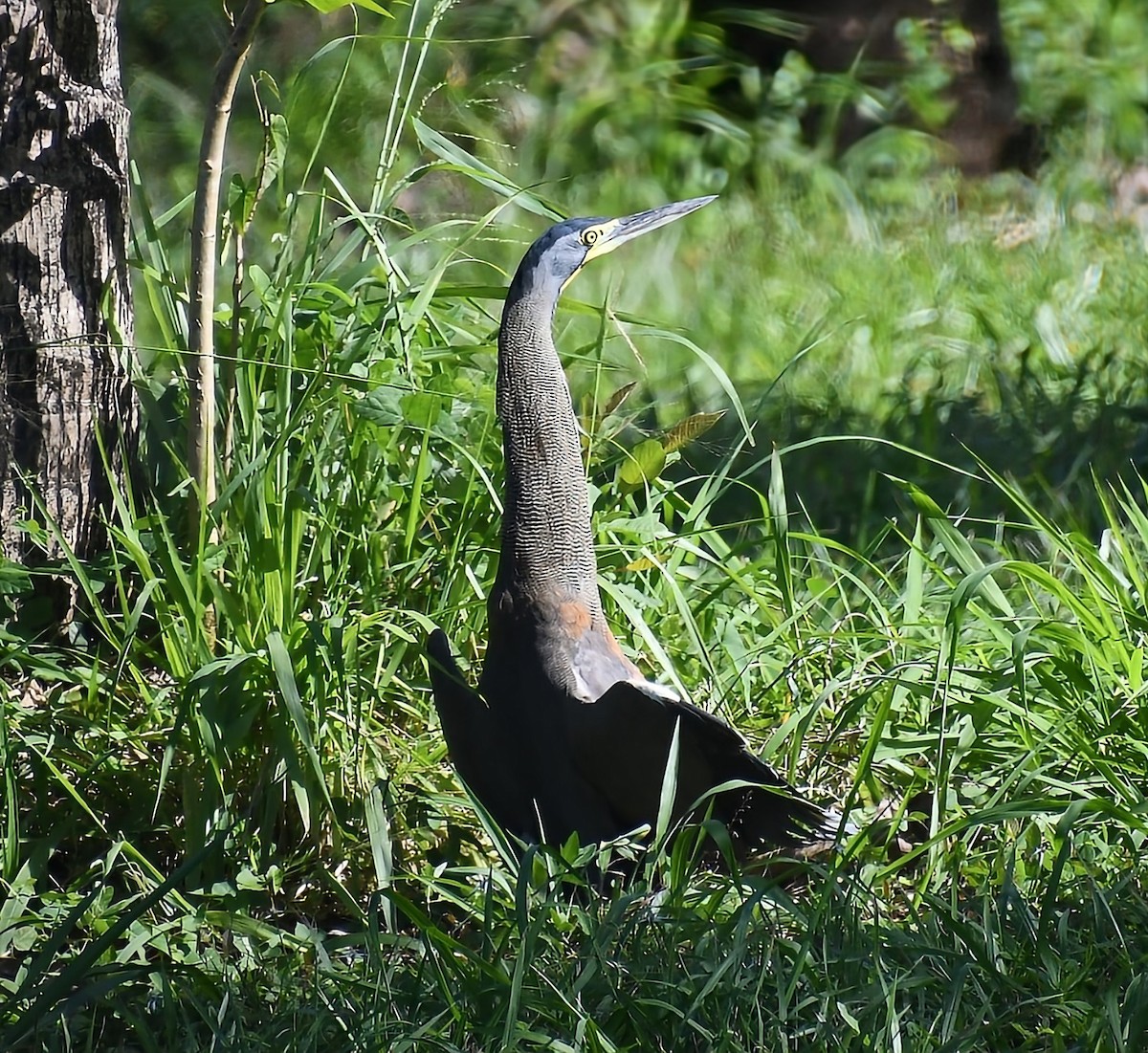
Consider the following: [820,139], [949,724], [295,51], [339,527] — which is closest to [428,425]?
[339,527]

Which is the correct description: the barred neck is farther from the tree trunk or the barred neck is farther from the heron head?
the tree trunk

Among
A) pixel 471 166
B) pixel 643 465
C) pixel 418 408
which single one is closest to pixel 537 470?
pixel 418 408

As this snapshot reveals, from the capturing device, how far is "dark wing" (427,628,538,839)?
270 cm

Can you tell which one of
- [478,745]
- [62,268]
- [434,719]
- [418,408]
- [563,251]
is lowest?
[434,719]

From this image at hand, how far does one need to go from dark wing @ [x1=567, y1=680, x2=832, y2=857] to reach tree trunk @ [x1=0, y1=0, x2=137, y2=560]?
1117 mm

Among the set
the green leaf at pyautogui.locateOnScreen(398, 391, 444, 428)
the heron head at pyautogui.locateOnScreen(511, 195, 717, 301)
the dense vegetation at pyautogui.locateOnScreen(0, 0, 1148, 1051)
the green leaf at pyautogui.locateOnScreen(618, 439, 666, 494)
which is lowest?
the dense vegetation at pyautogui.locateOnScreen(0, 0, 1148, 1051)

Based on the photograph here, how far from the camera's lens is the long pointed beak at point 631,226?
287 centimetres

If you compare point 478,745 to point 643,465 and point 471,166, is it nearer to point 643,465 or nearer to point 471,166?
point 643,465

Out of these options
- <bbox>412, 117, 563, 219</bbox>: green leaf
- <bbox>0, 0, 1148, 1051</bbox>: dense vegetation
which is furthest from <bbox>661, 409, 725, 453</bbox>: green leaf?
<bbox>412, 117, 563, 219</bbox>: green leaf

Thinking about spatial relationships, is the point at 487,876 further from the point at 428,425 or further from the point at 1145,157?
the point at 1145,157

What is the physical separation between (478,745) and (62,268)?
126 cm

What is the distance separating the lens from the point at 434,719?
10.3 feet

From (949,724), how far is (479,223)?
135cm

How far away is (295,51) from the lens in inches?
260
